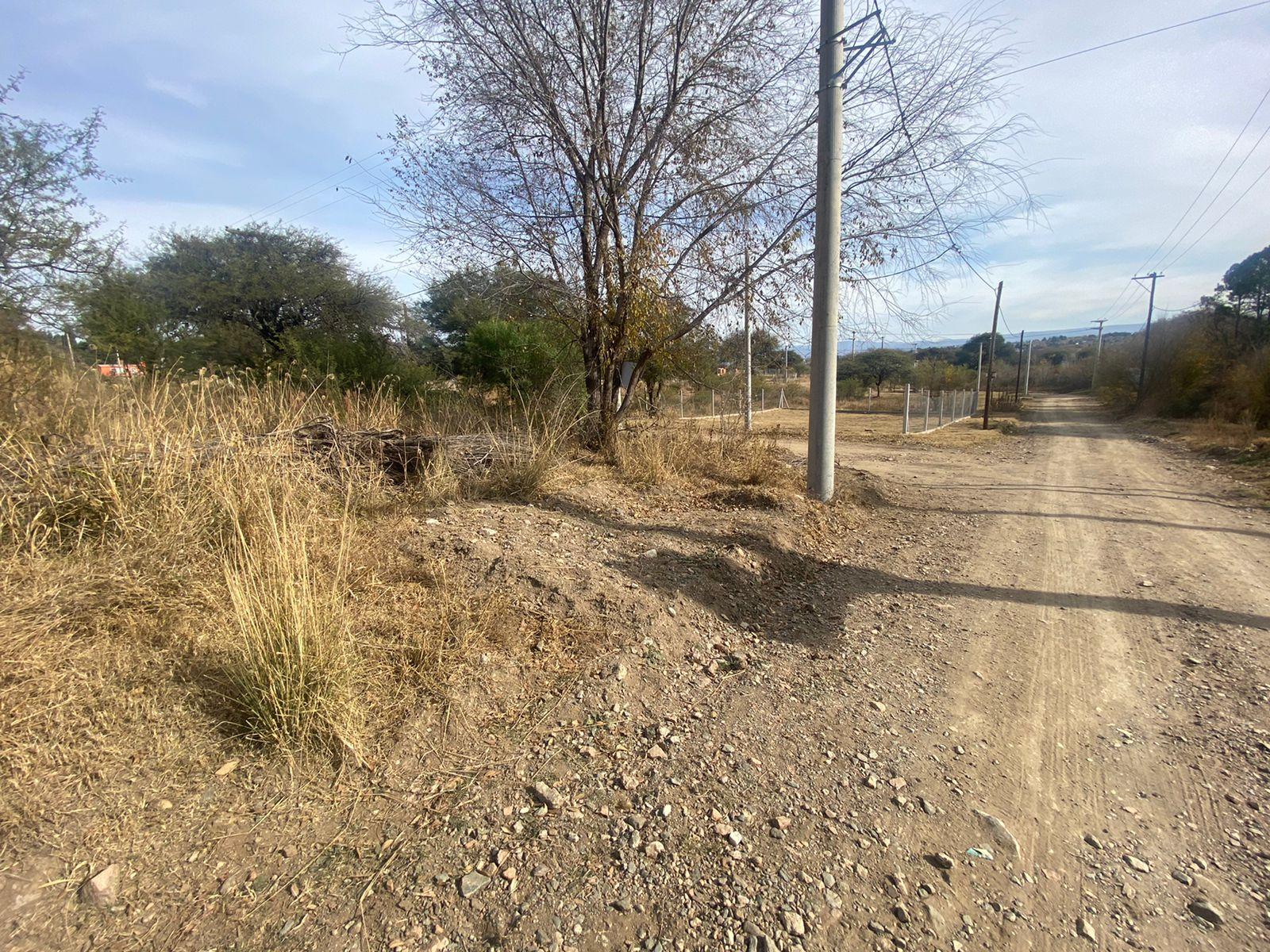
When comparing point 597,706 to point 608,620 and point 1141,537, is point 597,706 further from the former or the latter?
point 1141,537

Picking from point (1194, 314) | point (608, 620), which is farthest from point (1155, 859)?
point (1194, 314)

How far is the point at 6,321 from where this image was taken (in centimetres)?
547

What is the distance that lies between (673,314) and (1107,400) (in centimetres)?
4508

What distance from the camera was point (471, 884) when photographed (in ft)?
6.06

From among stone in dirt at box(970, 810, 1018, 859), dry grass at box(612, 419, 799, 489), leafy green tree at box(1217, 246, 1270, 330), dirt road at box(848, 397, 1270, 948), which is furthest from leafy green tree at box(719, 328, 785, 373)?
leafy green tree at box(1217, 246, 1270, 330)

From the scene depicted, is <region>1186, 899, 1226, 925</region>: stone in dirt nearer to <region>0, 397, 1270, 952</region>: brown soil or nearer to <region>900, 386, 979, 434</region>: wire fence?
<region>0, 397, 1270, 952</region>: brown soil

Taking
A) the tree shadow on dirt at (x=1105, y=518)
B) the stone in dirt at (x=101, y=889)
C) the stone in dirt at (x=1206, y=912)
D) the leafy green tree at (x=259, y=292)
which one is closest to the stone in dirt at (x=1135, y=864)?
the stone in dirt at (x=1206, y=912)

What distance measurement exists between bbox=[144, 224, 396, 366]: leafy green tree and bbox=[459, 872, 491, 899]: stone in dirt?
13.9 m

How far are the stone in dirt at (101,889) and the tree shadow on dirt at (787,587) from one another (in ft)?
8.99

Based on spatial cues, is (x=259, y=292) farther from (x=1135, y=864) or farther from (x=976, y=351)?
(x=976, y=351)

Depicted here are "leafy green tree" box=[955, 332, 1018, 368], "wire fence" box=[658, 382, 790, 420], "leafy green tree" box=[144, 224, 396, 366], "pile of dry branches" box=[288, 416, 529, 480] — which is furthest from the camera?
"leafy green tree" box=[955, 332, 1018, 368]

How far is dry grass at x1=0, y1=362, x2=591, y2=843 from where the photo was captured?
2.20 meters

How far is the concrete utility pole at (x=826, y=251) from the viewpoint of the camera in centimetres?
606

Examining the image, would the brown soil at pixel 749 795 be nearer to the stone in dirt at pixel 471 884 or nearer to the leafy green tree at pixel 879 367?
the stone in dirt at pixel 471 884
